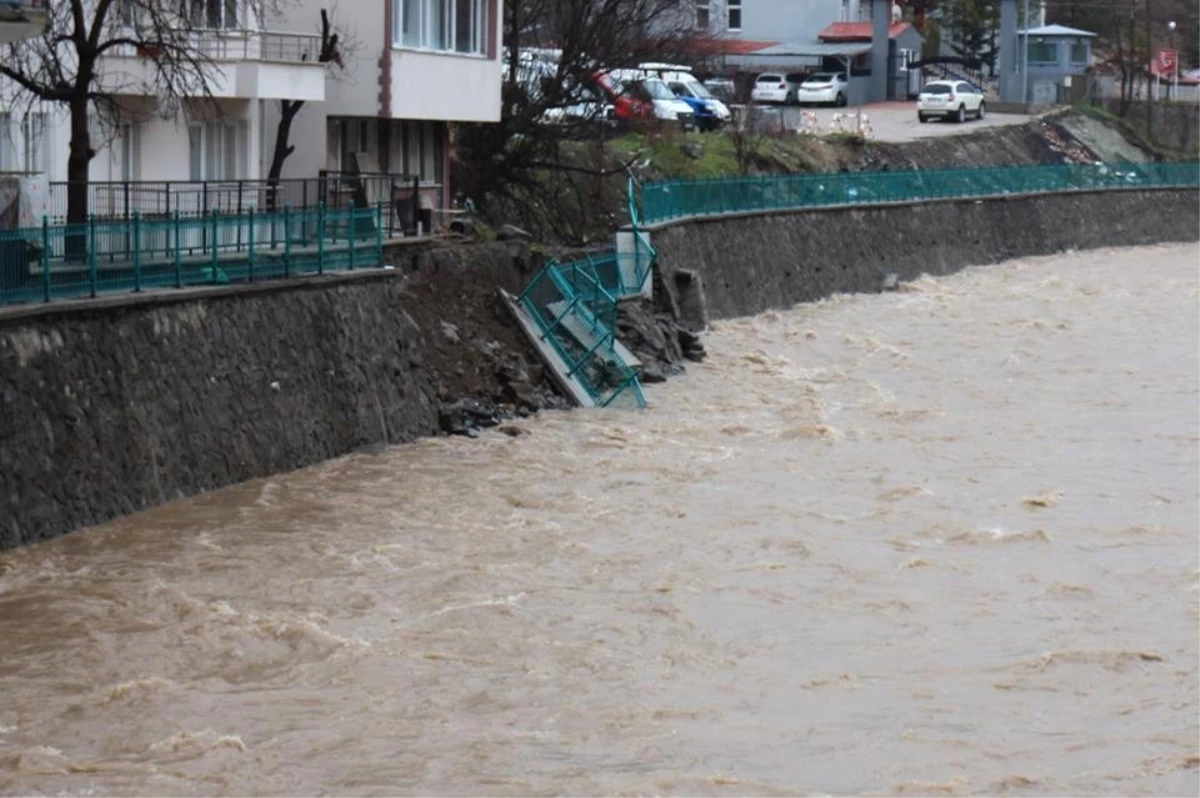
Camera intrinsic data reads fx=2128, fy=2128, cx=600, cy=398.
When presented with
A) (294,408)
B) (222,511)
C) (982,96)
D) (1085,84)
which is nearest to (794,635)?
(222,511)

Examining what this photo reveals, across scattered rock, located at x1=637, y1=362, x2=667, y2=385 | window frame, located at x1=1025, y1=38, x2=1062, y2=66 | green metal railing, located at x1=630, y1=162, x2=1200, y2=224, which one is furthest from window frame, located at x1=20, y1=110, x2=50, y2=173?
window frame, located at x1=1025, y1=38, x2=1062, y2=66

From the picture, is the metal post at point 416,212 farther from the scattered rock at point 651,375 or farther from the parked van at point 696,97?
the parked van at point 696,97

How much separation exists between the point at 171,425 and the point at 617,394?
900cm

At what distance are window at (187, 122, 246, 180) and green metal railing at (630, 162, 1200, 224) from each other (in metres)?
7.21

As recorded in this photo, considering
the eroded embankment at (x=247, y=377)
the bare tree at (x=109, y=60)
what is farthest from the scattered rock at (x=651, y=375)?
the bare tree at (x=109, y=60)

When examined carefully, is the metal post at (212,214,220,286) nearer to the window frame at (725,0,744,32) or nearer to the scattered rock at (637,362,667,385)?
the scattered rock at (637,362,667,385)

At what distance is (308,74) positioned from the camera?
31.4 metres

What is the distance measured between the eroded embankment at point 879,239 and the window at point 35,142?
12.0 metres

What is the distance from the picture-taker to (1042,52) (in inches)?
3118

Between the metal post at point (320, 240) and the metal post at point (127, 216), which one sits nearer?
the metal post at point (127, 216)

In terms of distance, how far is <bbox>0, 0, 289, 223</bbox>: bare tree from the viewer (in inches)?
970

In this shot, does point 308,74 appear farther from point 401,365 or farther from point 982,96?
point 982,96

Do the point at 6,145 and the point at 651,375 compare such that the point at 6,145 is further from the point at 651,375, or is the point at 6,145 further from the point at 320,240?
the point at 651,375

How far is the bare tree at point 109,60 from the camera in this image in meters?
24.6
